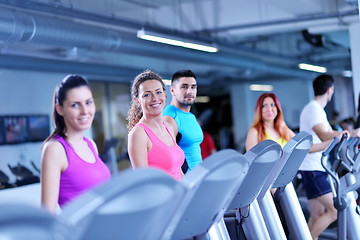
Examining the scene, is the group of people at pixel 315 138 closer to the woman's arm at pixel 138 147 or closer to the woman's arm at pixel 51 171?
the woman's arm at pixel 138 147

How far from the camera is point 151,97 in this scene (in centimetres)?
302

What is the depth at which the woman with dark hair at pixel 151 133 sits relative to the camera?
9.00ft

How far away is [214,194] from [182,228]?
0.17 meters

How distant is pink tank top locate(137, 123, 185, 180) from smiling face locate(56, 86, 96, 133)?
0.65 metres

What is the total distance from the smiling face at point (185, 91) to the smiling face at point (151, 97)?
705 millimetres

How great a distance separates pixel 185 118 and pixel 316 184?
1.37 metres

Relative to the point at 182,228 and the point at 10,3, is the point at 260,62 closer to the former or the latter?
the point at 10,3

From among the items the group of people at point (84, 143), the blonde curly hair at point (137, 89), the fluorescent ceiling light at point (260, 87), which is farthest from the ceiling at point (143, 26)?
the fluorescent ceiling light at point (260, 87)

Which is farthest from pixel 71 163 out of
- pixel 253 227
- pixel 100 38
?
pixel 100 38

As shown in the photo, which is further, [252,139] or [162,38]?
[162,38]

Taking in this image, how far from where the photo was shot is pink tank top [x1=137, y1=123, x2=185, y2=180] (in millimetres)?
2781

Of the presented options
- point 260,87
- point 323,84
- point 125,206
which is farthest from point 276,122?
point 260,87

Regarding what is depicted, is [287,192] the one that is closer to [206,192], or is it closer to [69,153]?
[206,192]

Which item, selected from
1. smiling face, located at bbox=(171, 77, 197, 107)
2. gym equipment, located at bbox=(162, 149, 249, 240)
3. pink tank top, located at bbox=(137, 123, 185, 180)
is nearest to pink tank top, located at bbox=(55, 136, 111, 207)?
gym equipment, located at bbox=(162, 149, 249, 240)
